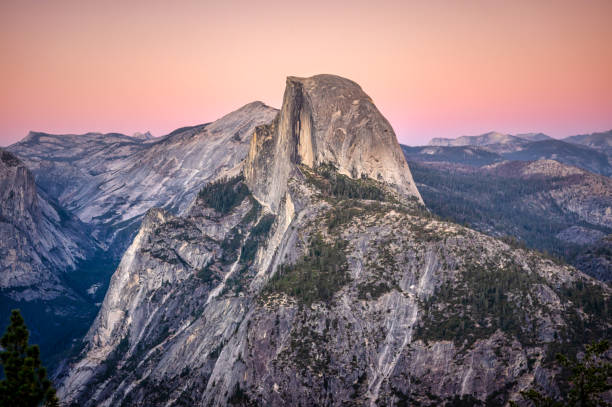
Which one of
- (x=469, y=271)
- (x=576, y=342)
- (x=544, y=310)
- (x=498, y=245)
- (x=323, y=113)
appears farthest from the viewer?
(x=323, y=113)

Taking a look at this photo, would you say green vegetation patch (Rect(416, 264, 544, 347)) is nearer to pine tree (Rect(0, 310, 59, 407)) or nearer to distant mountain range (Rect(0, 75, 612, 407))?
distant mountain range (Rect(0, 75, 612, 407))

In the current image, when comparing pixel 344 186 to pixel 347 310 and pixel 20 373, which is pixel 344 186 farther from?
pixel 20 373

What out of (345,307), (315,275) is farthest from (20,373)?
(315,275)

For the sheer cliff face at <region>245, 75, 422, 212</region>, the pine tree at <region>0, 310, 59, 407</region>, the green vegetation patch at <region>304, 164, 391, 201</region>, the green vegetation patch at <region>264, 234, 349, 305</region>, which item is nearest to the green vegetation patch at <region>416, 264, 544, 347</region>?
the green vegetation patch at <region>264, 234, 349, 305</region>

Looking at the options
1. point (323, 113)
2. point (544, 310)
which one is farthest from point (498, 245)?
point (323, 113)

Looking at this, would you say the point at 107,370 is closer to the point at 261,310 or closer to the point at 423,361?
the point at 261,310

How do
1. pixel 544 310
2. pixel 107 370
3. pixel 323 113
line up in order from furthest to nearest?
pixel 323 113 → pixel 107 370 → pixel 544 310
